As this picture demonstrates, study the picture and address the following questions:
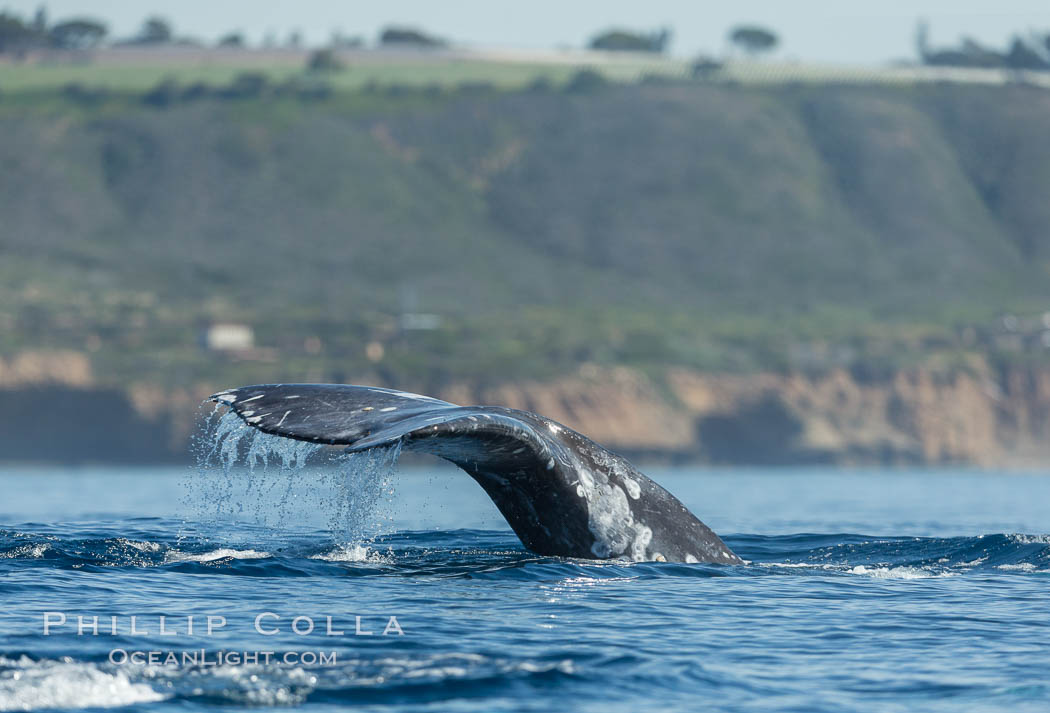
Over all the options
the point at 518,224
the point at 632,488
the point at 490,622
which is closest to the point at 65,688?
the point at 490,622

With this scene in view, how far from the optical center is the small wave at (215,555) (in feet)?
46.4

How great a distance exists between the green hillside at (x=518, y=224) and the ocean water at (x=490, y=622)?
6083 cm

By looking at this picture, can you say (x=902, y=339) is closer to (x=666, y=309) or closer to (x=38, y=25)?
(x=666, y=309)

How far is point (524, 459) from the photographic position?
11.2 meters

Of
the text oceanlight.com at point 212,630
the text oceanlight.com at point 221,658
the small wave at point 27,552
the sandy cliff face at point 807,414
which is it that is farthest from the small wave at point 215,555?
the sandy cliff face at point 807,414

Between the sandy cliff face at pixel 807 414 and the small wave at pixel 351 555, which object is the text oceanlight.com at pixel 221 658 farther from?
the sandy cliff face at pixel 807 414

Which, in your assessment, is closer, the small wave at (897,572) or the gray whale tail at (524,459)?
the gray whale tail at (524,459)

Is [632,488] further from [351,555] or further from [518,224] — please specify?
[518,224]

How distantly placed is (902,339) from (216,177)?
45.9 metres

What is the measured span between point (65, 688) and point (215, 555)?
5.45 metres

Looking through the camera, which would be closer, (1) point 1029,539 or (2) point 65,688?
(2) point 65,688

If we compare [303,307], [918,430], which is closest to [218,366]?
[303,307]

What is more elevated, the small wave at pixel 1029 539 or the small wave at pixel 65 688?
the small wave at pixel 1029 539

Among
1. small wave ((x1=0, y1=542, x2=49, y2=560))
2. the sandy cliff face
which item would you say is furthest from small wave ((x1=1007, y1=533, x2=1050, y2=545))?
the sandy cliff face
